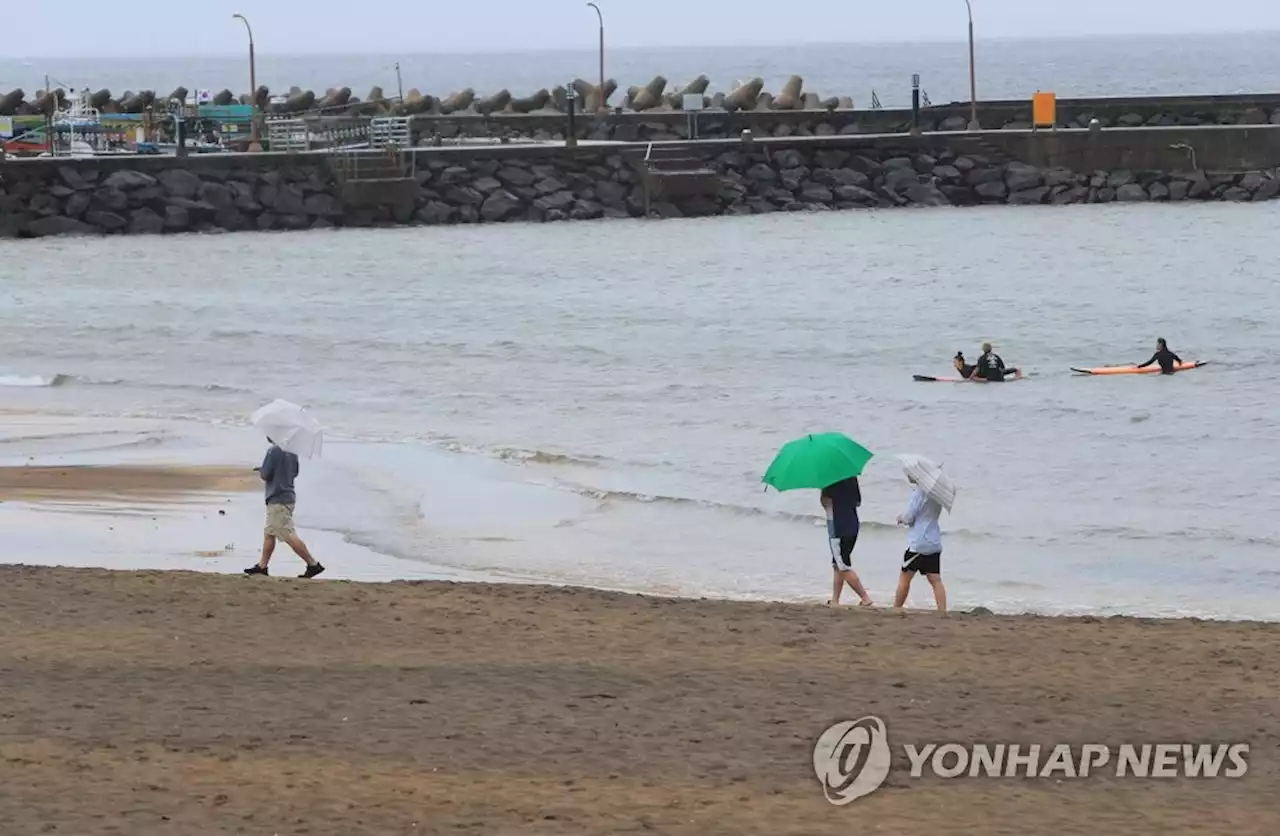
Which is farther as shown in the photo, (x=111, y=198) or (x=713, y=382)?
(x=111, y=198)

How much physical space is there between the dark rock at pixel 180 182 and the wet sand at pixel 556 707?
36.9 m

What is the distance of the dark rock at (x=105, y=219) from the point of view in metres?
47.4

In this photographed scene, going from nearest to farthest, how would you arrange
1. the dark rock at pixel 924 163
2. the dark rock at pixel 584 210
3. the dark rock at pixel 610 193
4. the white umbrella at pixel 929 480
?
1. the white umbrella at pixel 929 480
2. the dark rock at pixel 584 210
3. the dark rock at pixel 610 193
4. the dark rock at pixel 924 163

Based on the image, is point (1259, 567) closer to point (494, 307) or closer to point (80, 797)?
point (80, 797)

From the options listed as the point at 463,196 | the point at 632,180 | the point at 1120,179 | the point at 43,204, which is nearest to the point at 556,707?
the point at 43,204

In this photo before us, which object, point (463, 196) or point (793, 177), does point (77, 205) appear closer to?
point (463, 196)

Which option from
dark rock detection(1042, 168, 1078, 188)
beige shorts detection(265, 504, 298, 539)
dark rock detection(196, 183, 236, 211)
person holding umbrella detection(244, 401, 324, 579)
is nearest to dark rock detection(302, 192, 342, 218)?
dark rock detection(196, 183, 236, 211)

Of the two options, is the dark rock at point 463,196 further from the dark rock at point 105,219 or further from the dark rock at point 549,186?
the dark rock at point 105,219

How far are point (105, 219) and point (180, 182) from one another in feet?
6.63

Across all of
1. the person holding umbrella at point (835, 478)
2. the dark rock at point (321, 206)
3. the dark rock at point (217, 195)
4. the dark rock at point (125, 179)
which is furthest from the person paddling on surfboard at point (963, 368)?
the dark rock at point (125, 179)

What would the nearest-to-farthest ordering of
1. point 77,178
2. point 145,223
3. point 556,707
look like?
point 556,707 < point 77,178 < point 145,223

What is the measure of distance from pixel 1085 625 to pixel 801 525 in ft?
20.9

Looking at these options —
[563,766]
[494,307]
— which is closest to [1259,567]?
[563,766]

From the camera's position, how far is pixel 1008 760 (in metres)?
8.30
